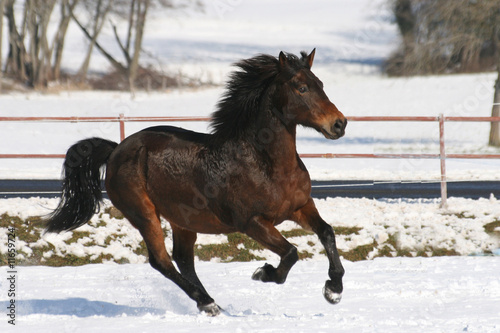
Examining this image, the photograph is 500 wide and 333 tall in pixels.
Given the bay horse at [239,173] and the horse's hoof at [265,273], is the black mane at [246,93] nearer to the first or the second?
the bay horse at [239,173]

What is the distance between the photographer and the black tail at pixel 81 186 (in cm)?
605

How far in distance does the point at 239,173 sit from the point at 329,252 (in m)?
0.81

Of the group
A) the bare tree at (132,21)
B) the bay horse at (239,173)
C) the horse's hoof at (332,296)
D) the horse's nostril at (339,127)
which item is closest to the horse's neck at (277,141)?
the bay horse at (239,173)

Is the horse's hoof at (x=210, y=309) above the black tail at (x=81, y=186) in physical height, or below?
below

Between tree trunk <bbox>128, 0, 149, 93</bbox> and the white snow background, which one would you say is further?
tree trunk <bbox>128, 0, 149, 93</bbox>

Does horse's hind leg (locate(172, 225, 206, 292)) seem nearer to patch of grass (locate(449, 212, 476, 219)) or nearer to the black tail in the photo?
the black tail

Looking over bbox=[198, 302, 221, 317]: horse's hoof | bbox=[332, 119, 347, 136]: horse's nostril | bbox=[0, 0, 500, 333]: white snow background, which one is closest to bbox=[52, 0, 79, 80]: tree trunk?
bbox=[0, 0, 500, 333]: white snow background

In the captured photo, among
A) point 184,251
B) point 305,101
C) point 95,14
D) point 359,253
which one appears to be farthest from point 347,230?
point 95,14

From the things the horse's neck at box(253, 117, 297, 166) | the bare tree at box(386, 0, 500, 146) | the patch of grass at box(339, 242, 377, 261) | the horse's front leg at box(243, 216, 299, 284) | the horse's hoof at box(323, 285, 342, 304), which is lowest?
the patch of grass at box(339, 242, 377, 261)

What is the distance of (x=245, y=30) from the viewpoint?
175ft

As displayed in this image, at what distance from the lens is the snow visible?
15.8 ft

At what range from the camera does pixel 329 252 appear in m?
4.77

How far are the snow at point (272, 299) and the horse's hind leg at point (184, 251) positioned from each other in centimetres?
32

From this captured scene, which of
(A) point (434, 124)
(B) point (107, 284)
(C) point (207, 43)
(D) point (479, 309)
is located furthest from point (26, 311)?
(C) point (207, 43)
